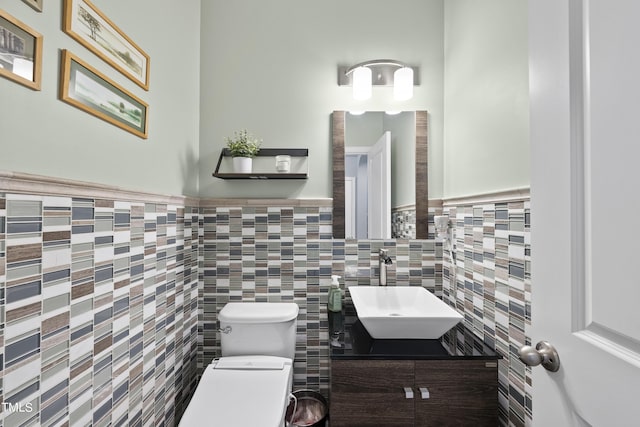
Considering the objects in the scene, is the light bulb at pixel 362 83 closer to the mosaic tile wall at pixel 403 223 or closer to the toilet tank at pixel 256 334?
the mosaic tile wall at pixel 403 223

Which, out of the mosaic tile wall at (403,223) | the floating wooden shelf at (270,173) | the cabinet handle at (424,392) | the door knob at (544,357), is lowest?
the cabinet handle at (424,392)

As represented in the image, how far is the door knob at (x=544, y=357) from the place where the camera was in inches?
26.0

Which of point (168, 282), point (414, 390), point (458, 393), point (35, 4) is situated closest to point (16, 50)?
point (35, 4)

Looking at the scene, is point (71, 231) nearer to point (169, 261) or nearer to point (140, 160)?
point (140, 160)

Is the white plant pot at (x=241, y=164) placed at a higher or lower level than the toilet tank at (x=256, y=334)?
higher

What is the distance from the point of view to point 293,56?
197 centimetres

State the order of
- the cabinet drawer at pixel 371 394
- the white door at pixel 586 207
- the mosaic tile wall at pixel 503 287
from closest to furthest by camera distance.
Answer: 1. the white door at pixel 586 207
2. the mosaic tile wall at pixel 503 287
3. the cabinet drawer at pixel 371 394

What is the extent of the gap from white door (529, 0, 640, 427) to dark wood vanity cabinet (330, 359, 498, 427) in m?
0.53

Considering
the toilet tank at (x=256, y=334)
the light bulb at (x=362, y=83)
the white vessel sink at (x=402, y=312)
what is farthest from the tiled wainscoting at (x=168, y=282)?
the light bulb at (x=362, y=83)

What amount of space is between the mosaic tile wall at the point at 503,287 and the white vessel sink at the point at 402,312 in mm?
150

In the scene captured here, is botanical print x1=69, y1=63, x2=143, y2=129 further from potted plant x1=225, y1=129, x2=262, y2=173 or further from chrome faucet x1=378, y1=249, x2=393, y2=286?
chrome faucet x1=378, y1=249, x2=393, y2=286

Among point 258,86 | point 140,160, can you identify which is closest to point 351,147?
point 258,86

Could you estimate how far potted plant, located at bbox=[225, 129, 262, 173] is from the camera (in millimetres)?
1835

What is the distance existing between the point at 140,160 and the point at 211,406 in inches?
41.1
